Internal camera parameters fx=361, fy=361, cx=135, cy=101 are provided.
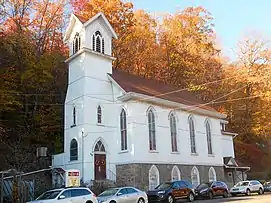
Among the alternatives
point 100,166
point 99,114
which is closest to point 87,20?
point 99,114

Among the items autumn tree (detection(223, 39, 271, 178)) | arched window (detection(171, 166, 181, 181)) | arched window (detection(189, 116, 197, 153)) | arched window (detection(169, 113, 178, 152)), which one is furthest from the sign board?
autumn tree (detection(223, 39, 271, 178))

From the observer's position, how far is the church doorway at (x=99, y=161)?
29.9m

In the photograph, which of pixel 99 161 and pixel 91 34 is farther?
pixel 91 34

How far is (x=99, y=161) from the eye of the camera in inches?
1192

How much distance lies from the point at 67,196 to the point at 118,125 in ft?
43.6

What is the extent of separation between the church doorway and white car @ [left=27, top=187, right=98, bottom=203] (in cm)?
1018

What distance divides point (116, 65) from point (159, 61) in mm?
6701

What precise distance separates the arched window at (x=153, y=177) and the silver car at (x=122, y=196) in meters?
7.79

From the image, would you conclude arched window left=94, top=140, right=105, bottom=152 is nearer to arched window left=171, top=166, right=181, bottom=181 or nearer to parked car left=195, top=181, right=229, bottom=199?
arched window left=171, top=166, right=181, bottom=181

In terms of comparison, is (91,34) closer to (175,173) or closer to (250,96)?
(175,173)

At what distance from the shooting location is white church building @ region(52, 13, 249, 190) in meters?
29.9

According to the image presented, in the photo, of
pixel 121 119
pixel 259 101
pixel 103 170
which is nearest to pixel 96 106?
pixel 121 119

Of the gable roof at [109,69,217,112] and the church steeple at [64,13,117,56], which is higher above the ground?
the church steeple at [64,13,117,56]

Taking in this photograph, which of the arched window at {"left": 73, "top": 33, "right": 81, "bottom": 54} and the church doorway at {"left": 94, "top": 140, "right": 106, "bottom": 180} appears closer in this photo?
the church doorway at {"left": 94, "top": 140, "right": 106, "bottom": 180}
